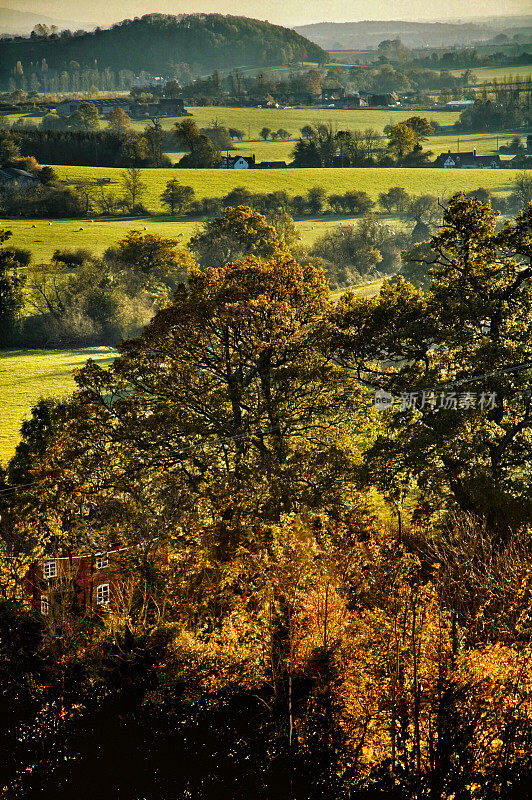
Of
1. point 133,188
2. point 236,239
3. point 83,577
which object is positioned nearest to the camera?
point 83,577

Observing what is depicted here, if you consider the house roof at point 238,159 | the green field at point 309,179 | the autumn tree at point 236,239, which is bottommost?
the autumn tree at point 236,239

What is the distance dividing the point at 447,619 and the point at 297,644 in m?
3.36

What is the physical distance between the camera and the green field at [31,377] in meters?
41.1

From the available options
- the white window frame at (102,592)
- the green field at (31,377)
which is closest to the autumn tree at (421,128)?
the green field at (31,377)

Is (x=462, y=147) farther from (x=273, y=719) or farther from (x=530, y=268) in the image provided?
(x=273, y=719)

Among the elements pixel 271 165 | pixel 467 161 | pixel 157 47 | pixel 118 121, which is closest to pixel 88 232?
pixel 271 165

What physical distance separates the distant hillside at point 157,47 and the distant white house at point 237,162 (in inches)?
1457

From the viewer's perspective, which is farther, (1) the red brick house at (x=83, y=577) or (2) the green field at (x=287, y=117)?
(2) the green field at (x=287, y=117)

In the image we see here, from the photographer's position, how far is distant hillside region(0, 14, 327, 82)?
102 m

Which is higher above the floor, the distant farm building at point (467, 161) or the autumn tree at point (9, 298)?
the distant farm building at point (467, 161)

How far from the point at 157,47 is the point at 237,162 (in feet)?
138

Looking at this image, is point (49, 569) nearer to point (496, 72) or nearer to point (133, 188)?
point (133, 188)

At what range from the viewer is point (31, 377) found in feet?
147

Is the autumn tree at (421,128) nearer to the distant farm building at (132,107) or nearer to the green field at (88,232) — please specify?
the distant farm building at (132,107)
